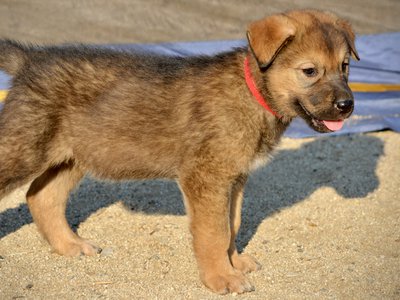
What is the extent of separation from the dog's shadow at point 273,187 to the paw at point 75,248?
23.3 inches

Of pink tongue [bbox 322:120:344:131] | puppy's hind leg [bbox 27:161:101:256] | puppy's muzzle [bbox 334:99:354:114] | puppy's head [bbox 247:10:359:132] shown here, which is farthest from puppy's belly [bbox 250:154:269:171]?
puppy's hind leg [bbox 27:161:101:256]

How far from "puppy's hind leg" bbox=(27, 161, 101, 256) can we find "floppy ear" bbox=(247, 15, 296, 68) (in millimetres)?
1769

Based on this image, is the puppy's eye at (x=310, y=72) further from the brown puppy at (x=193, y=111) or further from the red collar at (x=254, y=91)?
the red collar at (x=254, y=91)

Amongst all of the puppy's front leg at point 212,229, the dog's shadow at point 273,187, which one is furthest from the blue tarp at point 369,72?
the puppy's front leg at point 212,229

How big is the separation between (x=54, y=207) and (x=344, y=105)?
2.41m

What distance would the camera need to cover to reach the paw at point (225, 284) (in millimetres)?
Answer: 4961

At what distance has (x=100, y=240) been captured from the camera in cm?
593

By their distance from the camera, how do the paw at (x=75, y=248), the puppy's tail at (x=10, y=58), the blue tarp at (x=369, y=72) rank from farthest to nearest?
the blue tarp at (x=369, y=72), the paw at (x=75, y=248), the puppy's tail at (x=10, y=58)

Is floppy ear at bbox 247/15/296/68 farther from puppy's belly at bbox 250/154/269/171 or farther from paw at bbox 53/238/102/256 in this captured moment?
paw at bbox 53/238/102/256

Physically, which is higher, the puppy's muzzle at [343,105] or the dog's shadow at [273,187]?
the puppy's muzzle at [343,105]

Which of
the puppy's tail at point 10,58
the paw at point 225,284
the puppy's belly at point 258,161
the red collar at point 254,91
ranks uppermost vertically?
the puppy's tail at point 10,58

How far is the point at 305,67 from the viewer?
16.1ft

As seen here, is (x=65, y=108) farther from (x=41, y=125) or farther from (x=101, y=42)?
(x=101, y=42)

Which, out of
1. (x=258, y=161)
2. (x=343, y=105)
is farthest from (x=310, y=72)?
(x=258, y=161)
